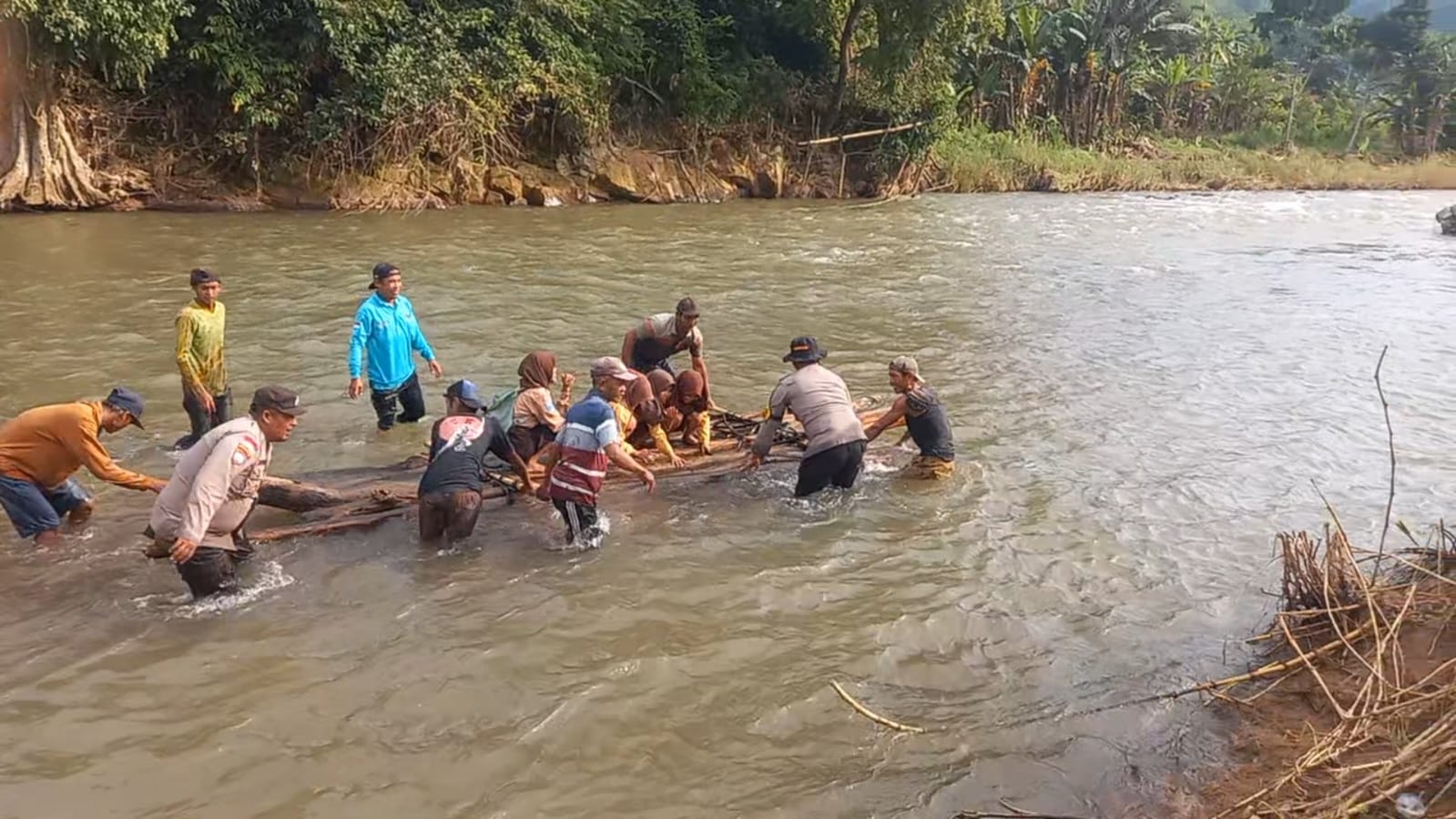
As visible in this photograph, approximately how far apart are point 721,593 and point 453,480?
192cm

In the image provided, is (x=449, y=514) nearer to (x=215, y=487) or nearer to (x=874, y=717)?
(x=215, y=487)

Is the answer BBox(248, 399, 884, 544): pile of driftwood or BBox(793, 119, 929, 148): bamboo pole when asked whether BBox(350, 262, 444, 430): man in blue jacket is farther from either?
BBox(793, 119, 929, 148): bamboo pole

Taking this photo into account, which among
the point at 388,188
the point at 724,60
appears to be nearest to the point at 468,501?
the point at 388,188

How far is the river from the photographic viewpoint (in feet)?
15.0

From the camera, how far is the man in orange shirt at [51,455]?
606cm

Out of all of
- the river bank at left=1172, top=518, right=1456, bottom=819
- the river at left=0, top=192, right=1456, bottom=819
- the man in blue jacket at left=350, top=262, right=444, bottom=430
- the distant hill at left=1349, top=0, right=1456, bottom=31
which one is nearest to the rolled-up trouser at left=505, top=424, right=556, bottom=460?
the river at left=0, top=192, right=1456, bottom=819

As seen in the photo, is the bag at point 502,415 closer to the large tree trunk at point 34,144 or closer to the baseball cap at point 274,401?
the baseball cap at point 274,401

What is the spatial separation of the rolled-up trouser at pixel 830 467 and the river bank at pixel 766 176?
1640 cm

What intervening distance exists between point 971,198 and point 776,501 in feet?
78.5

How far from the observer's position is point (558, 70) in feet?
75.7

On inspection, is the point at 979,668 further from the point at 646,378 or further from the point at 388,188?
the point at 388,188

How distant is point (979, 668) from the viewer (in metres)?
5.56

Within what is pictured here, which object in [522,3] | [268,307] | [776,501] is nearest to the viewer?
[776,501]

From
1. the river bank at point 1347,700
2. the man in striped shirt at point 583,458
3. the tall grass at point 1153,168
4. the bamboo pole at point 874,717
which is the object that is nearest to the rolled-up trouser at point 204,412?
the man in striped shirt at point 583,458
